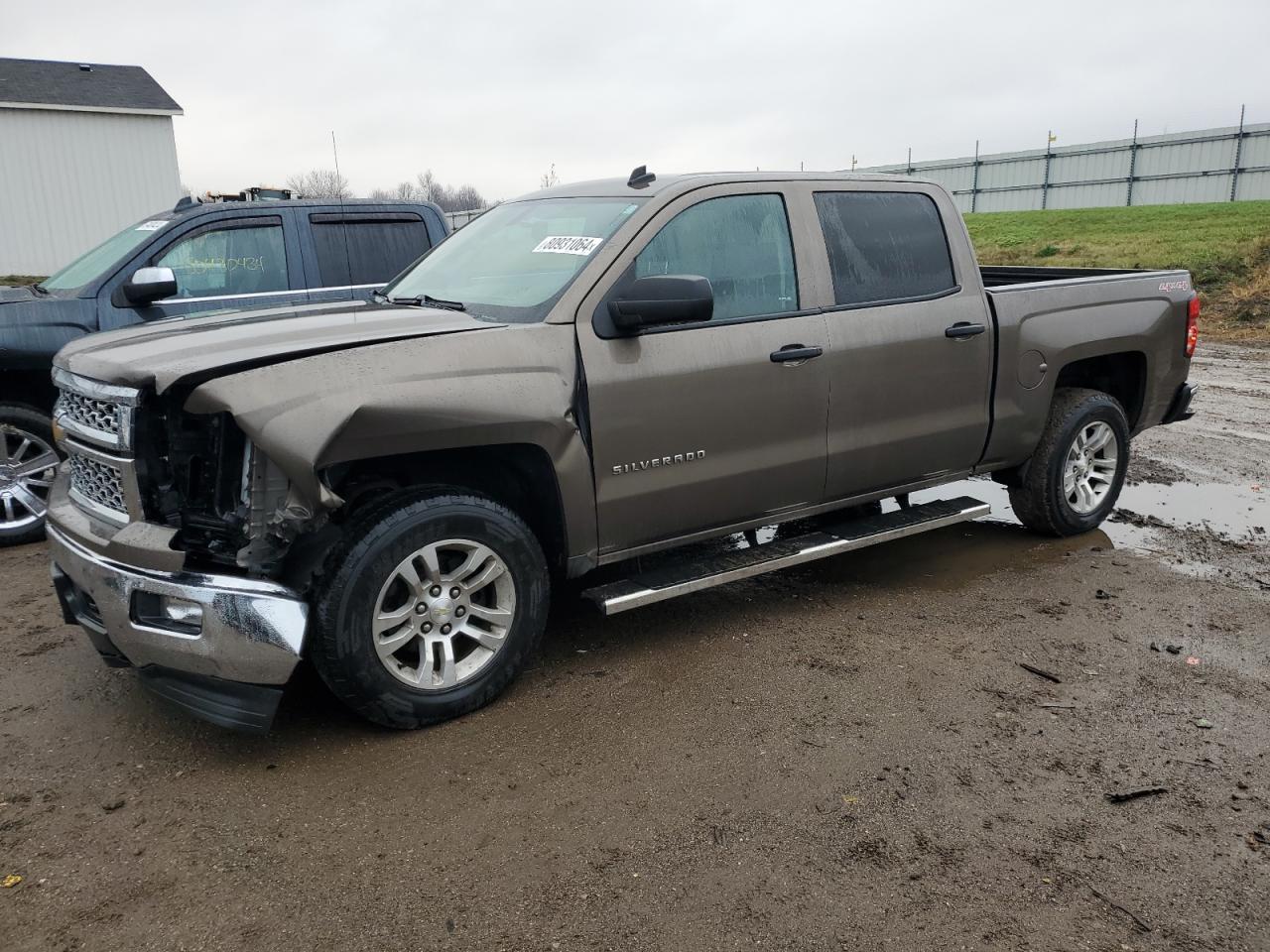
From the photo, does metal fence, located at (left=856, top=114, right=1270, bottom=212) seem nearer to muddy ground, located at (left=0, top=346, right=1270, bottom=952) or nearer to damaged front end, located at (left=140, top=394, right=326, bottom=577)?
muddy ground, located at (left=0, top=346, right=1270, bottom=952)

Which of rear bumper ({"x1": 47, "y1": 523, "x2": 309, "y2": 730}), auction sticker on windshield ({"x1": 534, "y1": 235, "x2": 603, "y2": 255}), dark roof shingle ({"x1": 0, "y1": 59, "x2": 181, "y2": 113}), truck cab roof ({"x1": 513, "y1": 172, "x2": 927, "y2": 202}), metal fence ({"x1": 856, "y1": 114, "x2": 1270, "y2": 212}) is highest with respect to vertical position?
dark roof shingle ({"x1": 0, "y1": 59, "x2": 181, "y2": 113})

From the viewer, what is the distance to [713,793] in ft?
11.0

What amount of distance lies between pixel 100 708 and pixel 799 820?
8.84 ft

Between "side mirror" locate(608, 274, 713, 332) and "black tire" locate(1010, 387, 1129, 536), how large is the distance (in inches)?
106

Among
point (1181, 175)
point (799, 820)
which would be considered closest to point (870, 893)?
point (799, 820)

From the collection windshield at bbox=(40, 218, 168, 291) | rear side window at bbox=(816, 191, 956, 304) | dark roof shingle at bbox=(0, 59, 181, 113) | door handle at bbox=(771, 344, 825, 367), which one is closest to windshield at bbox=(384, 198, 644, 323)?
door handle at bbox=(771, 344, 825, 367)

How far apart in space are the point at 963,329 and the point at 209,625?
369cm

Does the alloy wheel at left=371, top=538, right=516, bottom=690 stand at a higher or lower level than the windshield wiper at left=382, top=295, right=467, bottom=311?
lower

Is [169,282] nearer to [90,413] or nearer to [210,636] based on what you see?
[90,413]

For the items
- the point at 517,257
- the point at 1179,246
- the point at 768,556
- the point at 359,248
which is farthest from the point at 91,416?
the point at 1179,246

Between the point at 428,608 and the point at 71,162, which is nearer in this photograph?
the point at 428,608

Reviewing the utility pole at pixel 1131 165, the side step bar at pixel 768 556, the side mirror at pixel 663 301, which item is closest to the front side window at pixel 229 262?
the side mirror at pixel 663 301

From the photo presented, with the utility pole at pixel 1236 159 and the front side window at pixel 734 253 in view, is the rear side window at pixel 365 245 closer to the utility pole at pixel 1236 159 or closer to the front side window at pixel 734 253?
the front side window at pixel 734 253

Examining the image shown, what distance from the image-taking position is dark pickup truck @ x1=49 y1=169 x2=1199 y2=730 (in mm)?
3402
